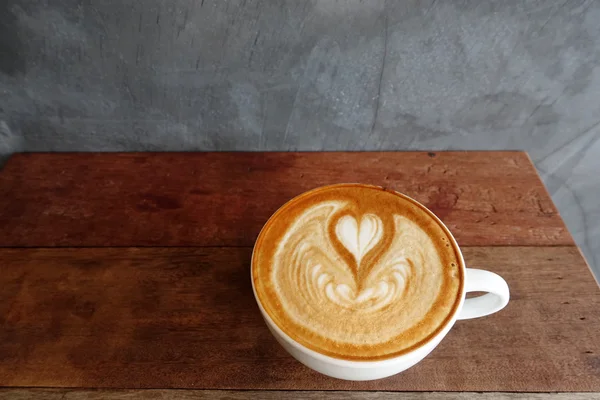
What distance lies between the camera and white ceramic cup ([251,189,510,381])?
49 cm

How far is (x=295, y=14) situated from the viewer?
719 mm

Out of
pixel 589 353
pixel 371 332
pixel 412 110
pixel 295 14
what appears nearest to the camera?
pixel 371 332

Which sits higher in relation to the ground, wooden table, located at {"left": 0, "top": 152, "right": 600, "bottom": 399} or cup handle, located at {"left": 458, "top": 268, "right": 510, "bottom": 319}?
cup handle, located at {"left": 458, "top": 268, "right": 510, "bottom": 319}

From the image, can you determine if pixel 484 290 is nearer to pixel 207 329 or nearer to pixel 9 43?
pixel 207 329

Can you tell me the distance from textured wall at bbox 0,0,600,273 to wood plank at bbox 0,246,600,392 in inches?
10.6

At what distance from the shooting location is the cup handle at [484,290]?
1.79ft

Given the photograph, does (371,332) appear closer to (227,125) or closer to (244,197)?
(244,197)

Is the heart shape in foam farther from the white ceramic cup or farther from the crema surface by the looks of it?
the white ceramic cup

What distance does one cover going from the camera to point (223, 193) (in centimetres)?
82

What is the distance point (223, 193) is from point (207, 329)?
0.27 metres

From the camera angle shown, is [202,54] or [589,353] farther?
[202,54]

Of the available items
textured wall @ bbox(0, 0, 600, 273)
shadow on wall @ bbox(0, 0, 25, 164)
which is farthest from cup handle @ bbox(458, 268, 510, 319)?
shadow on wall @ bbox(0, 0, 25, 164)

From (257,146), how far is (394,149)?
0.28m

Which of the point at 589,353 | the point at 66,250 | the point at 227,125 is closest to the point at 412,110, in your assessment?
the point at 227,125
